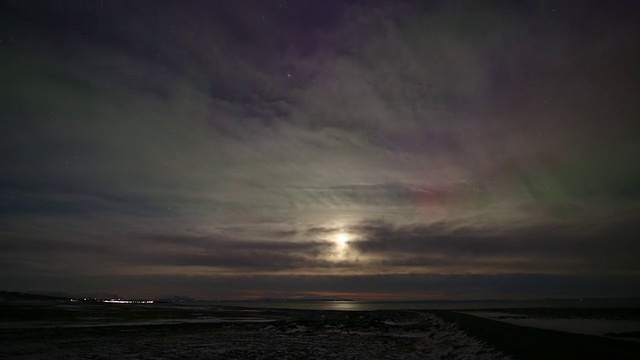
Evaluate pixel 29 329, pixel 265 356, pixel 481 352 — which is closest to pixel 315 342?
pixel 265 356

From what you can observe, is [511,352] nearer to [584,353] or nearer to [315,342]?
[584,353]

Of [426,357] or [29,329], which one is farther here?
[29,329]

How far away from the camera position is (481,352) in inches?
777

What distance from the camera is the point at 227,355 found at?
2286 cm

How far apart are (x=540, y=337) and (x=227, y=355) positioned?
18302 mm

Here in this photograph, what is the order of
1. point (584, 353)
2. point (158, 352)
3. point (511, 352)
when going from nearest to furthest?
point (584, 353), point (511, 352), point (158, 352)

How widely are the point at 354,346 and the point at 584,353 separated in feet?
49.0

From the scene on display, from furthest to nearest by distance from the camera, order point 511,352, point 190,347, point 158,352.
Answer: point 190,347 < point 158,352 < point 511,352

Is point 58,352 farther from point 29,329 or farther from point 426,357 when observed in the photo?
point 426,357

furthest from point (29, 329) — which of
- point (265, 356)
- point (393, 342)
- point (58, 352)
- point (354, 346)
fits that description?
point (393, 342)

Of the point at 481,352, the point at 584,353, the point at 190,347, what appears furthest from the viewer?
the point at 190,347

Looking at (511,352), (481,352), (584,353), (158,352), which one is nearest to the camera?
(584,353)

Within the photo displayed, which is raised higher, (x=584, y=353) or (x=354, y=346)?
(x=584, y=353)

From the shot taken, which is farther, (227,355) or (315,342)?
(315,342)
